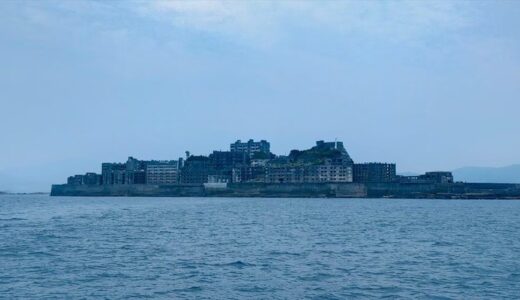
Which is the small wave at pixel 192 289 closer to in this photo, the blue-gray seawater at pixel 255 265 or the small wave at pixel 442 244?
the blue-gray seawater at pixel 255 265

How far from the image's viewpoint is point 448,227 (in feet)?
208

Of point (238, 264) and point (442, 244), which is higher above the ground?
point (442, 244)

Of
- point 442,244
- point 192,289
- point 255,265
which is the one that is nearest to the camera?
point 192,289

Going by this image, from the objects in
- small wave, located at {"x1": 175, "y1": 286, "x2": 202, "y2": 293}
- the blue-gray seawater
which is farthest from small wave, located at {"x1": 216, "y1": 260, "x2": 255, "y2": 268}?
small wave, located at {"x1": 175, "y1": 286, "x2": 202, "y2": 293}

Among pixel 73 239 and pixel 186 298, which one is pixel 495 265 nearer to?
pixel 186 298

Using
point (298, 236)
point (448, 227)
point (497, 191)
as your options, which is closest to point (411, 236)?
point (298, 236)

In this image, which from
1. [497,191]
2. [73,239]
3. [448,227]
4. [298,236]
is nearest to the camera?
[73,239]

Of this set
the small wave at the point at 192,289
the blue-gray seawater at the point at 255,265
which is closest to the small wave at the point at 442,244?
the blue-gray seawater at the point at 255,265

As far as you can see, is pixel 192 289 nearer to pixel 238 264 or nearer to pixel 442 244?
pixel 238 264

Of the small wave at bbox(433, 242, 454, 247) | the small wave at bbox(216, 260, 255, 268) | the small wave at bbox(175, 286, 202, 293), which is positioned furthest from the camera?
the small wave at bbox(433, 242, 454, 247)

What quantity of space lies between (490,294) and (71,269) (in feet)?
64.3

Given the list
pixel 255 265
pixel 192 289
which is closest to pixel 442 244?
pixel 255 265

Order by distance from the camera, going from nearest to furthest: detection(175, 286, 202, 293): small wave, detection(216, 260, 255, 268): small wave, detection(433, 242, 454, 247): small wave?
1. detection(175, 286, 202, 293): small wave
2. detection(216, 260, 255, 268): small wave
3. detection(433, 242, 454, 247): small wave

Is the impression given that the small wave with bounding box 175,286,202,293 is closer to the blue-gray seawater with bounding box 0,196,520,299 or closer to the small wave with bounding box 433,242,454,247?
the blue-gray seawater with bounding box 0,196,520,299
